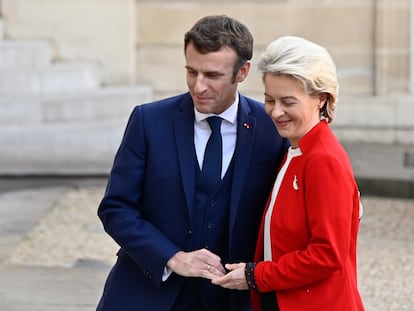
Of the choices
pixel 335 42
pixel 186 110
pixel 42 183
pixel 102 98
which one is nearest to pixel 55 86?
pixel 102 98

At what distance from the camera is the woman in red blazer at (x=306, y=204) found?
9.20ft

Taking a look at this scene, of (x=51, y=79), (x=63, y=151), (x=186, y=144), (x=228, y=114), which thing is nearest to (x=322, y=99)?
(x=228, y=114)

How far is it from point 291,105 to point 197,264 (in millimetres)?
563

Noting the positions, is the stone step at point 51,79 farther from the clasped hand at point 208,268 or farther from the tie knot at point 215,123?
the clasped hand at point 208,268

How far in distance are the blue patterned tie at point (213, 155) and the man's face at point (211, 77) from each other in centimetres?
8

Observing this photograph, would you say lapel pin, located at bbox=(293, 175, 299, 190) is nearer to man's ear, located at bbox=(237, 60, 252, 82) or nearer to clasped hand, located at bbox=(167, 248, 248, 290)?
clasped hand, located at bbox=(167, 248, 248, 290)

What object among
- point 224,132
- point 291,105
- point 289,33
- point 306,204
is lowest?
point 289,33

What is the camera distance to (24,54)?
10.8m

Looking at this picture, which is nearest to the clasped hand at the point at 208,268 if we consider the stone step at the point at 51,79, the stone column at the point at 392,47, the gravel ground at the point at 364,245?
the gravel ground at the point at 364,245

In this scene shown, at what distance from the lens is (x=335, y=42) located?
446 inches

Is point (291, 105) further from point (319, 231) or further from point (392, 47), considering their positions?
point (392, 47)

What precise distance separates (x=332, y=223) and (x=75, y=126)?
7.06 m

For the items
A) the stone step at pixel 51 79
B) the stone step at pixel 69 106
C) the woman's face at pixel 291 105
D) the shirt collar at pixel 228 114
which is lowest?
the stone step at pixel 69 106

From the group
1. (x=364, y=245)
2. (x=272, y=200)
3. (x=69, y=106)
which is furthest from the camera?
(x=69, y=106)
